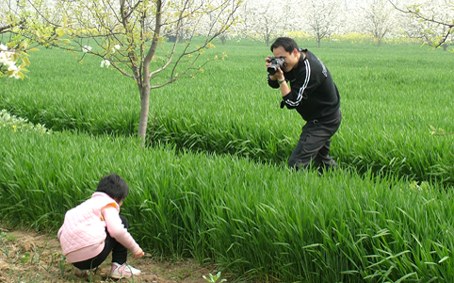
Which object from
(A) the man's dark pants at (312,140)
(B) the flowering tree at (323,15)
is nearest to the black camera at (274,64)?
(A) the man's dark pants at (312,140)

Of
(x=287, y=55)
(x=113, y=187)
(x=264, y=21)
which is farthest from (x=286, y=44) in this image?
(x=264, y=21)

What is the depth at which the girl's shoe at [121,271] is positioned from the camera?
260cm

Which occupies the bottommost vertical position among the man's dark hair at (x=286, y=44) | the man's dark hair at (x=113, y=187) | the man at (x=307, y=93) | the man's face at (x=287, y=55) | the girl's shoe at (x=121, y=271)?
the girl's shoe at (x=121, y=271)

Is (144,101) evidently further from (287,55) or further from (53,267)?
(53,267)

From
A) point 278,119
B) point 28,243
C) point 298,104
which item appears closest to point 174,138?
point 278,119

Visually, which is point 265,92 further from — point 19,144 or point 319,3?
point 319,3

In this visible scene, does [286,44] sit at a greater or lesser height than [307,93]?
greater

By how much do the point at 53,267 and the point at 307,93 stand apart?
8.14 ft

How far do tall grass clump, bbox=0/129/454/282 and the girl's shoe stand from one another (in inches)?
11.4

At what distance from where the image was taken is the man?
374 cm

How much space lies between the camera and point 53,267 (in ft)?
9.19

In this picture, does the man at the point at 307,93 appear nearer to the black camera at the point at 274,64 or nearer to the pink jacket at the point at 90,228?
the black camera at the point at 274,64

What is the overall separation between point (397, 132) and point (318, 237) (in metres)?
3.49

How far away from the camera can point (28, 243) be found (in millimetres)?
3043
